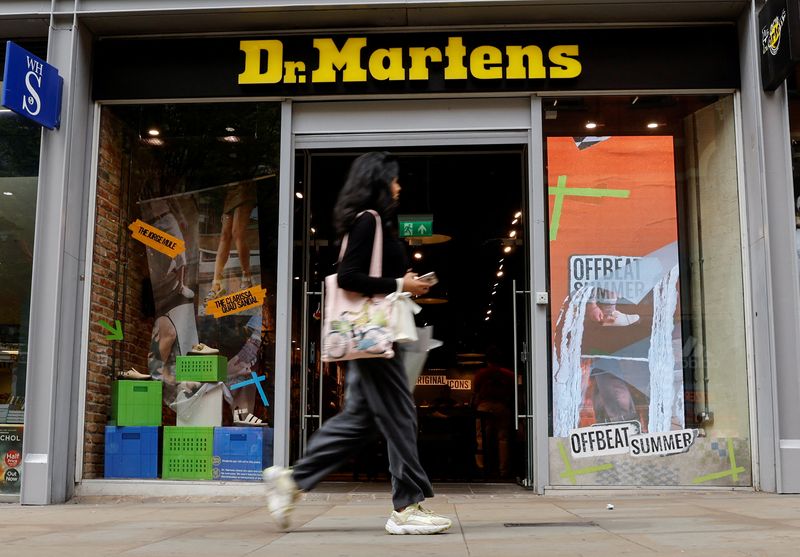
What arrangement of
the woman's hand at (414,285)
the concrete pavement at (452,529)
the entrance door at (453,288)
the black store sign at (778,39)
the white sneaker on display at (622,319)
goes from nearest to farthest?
the concrete pavement at (452,529)
the woman's hand at (414,285)
the black store sign at (778,39)
the white sneaker on display at (622,319)
the entrance door at (453,288)

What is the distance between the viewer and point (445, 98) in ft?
24.2

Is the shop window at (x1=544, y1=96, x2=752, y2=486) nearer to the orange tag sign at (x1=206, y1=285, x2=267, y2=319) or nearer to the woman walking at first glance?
the orange tag sign at (x1=206, y1=285, x2=267, y2=319)

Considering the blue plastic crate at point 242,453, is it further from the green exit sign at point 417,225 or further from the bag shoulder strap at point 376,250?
the green exit sign at point 417,225

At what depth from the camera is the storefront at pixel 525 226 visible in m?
6.97

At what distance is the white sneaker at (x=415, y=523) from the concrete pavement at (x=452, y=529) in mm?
53

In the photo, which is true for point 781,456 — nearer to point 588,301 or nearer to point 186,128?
point 588,301

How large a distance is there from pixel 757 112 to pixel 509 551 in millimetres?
4663

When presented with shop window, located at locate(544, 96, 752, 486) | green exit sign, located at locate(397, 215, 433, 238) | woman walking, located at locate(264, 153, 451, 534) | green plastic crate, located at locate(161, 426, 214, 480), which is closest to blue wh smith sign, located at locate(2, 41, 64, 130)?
green plastic crate, located at locate(161, 426, 214, 480)

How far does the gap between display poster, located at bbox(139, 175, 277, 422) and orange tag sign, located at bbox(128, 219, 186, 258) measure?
2cm

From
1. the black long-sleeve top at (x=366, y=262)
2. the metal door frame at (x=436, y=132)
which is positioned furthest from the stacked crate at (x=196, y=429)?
the black long-sleeve top at (x=366, y=262)

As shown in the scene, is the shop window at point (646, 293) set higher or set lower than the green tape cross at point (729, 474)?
higher

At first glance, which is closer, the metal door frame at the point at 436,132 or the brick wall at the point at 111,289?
the metal door frame at the point at 436,132

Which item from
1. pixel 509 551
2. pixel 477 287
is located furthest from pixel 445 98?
pixel 477 287

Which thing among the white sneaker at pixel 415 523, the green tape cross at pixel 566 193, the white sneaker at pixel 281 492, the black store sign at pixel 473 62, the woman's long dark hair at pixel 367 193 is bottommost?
the white sneaker at pixel 415 523
